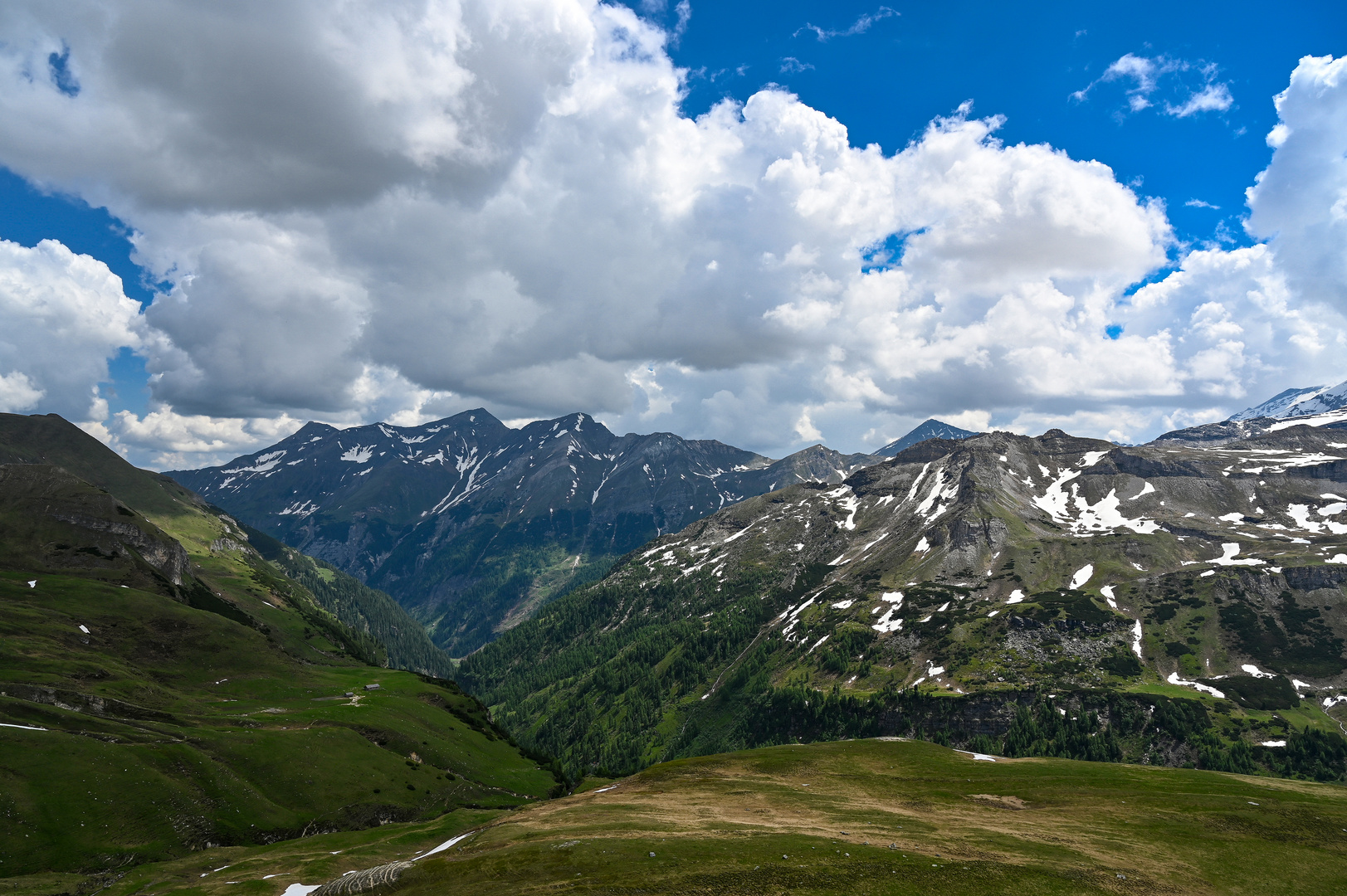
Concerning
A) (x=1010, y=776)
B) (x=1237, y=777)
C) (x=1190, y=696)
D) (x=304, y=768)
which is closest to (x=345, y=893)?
(x=304, y=768)

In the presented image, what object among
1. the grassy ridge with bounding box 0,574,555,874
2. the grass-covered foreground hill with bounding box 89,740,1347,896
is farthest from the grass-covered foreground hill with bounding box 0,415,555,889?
the grass-covered foreground hill with bounding box 89,740,1347,896

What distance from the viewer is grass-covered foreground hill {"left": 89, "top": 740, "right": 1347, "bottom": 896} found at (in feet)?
142

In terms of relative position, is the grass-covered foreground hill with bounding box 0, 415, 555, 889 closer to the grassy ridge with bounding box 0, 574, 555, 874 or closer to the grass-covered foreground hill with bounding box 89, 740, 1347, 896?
the grassy ridge with bounding box 0, 574, 555, 874

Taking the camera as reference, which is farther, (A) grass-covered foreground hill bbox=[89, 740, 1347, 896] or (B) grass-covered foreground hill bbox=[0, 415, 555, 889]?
(B) grass-covered foreground hill bbox=[0, 415, 555, 889]

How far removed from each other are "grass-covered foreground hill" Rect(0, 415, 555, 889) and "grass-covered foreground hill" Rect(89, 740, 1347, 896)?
1043 centimetres

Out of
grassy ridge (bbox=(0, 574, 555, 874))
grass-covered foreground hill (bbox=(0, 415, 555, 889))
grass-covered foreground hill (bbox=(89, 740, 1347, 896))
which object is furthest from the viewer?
grass-covered foreground hill (bbox=(0, 415, 555, 889))

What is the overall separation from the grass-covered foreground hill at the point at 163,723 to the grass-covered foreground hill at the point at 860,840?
1043 cm

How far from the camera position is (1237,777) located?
77438 mm

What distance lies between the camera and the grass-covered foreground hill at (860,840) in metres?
43.2

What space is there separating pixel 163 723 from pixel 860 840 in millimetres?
101772

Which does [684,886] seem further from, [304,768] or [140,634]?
[140,634]

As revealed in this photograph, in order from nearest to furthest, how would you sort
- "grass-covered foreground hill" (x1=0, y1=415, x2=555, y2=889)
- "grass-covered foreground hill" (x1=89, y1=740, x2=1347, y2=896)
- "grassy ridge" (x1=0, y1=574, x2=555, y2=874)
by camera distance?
1. "grass-covered foreground hill" (x1=89, y1=740, x2=1347, y2=896)
2. "grassy ridge" (x1=0, y1=574, x2=555, y2=874)
3. "grass-covered foreground hill" (x1=0, y1=415, x2=555, y2=889)

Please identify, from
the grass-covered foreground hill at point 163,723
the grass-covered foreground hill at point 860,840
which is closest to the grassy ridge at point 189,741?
the grass-covered foreground hill at point 163,723

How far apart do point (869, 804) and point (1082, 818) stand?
808 inches
